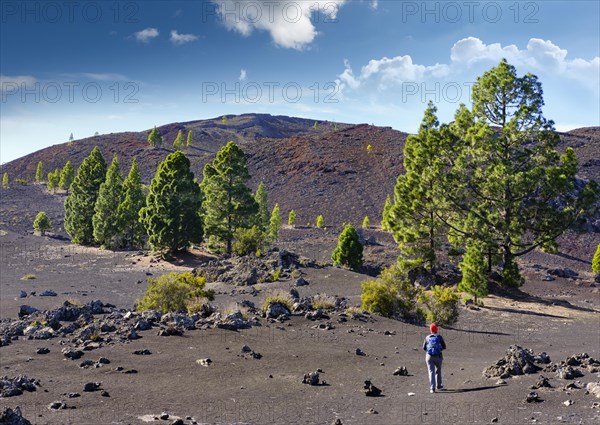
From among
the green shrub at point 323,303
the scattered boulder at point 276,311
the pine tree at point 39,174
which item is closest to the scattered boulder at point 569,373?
the scattered boulder at point 276,311

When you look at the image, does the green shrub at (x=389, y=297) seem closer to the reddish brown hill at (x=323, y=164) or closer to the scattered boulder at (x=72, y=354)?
the scattered boulder at (x=72, y=354)

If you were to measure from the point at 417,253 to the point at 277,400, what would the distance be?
2367 cm

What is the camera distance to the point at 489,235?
93.6ft

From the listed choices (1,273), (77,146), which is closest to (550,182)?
(1,273)

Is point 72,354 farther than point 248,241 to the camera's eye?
No

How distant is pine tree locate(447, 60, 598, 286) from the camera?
27.2m

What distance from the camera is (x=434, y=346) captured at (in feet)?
35.1

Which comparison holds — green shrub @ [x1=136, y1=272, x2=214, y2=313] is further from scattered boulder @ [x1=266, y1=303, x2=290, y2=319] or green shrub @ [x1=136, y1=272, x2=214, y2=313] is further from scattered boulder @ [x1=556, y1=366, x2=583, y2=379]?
scattered boulder @ [x1=556, y1=366, x2=583, y2=379]

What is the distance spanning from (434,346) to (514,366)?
8.28 feet

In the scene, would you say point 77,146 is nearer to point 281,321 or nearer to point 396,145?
point 396,145

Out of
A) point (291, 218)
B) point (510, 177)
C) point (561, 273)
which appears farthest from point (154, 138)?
point (510, 177)

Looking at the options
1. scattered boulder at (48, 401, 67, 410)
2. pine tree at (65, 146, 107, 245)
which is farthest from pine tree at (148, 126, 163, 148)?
scattered boulder at (48, 401, 67, 410)

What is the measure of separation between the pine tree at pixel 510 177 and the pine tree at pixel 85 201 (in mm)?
42208

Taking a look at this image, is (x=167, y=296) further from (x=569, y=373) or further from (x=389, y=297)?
(x=569, y=373)
